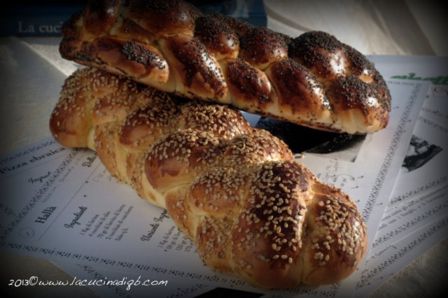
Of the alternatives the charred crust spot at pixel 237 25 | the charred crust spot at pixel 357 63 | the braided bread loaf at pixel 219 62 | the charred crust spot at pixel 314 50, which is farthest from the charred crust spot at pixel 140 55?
the charred crust spot at pixel 357 63

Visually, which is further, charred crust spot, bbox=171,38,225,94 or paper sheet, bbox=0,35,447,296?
charred crust spot, bbox=171,38,225,94

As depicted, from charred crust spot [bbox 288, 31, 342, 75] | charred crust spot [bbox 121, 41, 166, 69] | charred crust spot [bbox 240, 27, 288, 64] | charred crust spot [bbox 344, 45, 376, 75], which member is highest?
charred crust spot [bbox 121, 41, 166, 69]

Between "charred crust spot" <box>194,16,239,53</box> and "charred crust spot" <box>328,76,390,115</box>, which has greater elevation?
"charred crust spot" <box>194,16,239,53</box>

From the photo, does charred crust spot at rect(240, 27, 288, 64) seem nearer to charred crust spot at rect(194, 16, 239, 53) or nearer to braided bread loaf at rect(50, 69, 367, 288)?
charred crust spot at rect(194, 16, 239, 53)

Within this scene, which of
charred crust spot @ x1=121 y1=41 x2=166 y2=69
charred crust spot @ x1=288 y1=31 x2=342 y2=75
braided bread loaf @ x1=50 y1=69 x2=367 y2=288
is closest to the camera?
braided bread loaf @ x1=50 y1=69 x2=367 y2=288

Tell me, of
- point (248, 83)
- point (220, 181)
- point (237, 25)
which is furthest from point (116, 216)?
point (237, 25)

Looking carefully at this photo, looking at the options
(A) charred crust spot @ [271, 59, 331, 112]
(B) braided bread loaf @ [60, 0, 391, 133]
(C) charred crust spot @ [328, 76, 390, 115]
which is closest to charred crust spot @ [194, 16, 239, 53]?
(B) braided bread loaf @ [60, 0, 391, 133]
